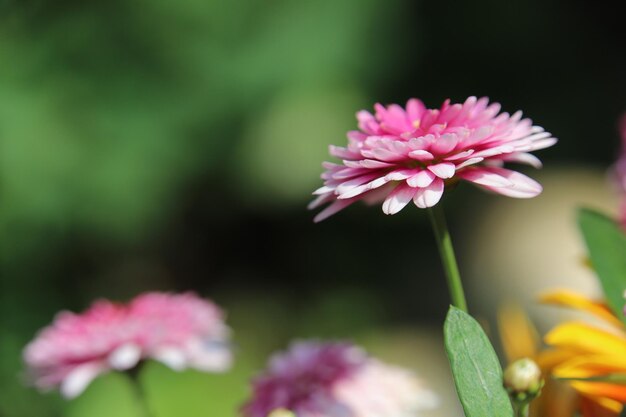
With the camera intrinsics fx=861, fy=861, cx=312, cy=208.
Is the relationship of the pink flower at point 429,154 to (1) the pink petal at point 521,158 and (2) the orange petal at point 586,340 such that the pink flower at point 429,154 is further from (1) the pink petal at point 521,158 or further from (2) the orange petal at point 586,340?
(2) the orange petal at point 586,340

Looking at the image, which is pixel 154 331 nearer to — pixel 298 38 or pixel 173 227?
pixel 298 38

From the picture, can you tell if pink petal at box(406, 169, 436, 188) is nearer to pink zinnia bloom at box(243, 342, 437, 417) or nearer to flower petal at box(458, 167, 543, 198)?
flower petal at box(458, 167, 543, 198)

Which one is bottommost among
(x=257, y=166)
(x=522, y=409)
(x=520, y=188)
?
(x=522, y=409)

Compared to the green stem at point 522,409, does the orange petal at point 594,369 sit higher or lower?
higher

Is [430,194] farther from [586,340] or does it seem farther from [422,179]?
[586,340]

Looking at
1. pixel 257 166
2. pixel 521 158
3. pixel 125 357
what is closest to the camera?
pixel 521 158

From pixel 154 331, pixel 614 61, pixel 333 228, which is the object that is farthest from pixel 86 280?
pixel 614 61

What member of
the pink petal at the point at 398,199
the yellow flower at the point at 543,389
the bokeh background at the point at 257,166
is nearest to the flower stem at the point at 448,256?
the pink petal at the point at 398,199

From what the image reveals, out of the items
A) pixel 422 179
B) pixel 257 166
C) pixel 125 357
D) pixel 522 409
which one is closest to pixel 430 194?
pixel 422 179
